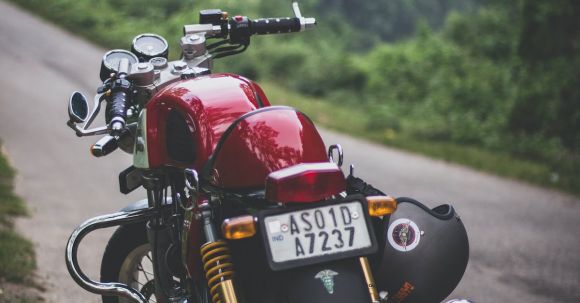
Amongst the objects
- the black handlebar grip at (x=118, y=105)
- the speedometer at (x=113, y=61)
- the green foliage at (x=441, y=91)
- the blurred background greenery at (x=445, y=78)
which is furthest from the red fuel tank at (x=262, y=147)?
the green foliage at (x=441, y=91)

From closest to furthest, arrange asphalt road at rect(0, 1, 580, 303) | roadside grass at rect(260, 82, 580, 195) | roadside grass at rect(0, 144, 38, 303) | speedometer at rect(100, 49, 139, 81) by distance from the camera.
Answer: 1. speedometer at rect(100, 49, 139, 81)
2. roadside grass at rect(0, 144, 38, 303)
3. asphalt road at rect(0, 1, 580, 303)
4. roadside grass at rect(260, 82, 580, 195)

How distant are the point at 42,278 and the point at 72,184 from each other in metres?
2.89

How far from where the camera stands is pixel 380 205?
2568 millimetres

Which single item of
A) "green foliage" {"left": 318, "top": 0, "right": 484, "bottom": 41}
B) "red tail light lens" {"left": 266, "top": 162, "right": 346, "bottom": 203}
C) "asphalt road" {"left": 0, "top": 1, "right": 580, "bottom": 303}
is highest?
"green foliage" {"left": 318, "top": 0, "right": 484, "bottom": 41}

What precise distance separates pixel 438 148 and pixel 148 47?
770cm

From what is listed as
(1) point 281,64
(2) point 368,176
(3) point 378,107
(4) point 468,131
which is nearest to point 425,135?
(4) point 468,131

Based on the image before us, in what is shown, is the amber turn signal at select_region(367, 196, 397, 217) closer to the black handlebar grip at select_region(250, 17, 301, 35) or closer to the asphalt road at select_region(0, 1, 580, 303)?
the black handlebar grip at select_region(250, 17, 301, 35)

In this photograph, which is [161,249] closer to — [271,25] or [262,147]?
[262,147]

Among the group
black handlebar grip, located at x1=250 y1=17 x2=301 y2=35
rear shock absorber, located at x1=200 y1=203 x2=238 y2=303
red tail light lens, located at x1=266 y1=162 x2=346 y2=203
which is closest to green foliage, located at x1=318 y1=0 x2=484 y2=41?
black handlebar grip, located at x1=250 y1=17 x2=301 y2=35

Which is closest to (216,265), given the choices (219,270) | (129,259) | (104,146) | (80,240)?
(219,270)

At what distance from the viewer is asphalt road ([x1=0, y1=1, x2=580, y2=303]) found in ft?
18.0

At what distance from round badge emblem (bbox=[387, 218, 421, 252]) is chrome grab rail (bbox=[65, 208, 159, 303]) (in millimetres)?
1048

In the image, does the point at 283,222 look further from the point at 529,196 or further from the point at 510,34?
the point at 510,34

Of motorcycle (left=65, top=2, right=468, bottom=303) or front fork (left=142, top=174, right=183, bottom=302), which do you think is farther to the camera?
front fork (left=142, top=174, right=183, bottom=302)
